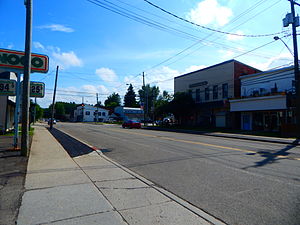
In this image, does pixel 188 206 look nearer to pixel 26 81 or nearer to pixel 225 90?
pixel 26 81

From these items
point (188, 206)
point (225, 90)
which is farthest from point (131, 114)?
point (188, 206)

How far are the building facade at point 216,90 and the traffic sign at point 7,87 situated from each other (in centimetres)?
2553

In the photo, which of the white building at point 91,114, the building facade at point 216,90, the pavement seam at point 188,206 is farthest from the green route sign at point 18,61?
the white building at point 91,114

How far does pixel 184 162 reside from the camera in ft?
25.3

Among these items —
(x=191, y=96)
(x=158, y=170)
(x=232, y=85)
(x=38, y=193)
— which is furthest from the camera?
(x=191, y=96)

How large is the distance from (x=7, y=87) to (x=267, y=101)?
24503mm

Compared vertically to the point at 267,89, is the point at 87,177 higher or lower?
lower

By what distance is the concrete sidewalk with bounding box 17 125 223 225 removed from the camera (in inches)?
134

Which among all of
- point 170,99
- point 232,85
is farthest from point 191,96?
point 232,85

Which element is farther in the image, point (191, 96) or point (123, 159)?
point (191, 96)

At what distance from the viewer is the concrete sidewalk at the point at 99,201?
11.2ft

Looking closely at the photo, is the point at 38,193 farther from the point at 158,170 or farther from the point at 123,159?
A: the point at 123,159

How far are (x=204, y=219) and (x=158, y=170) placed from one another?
10.7 ft

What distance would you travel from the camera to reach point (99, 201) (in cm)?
411
